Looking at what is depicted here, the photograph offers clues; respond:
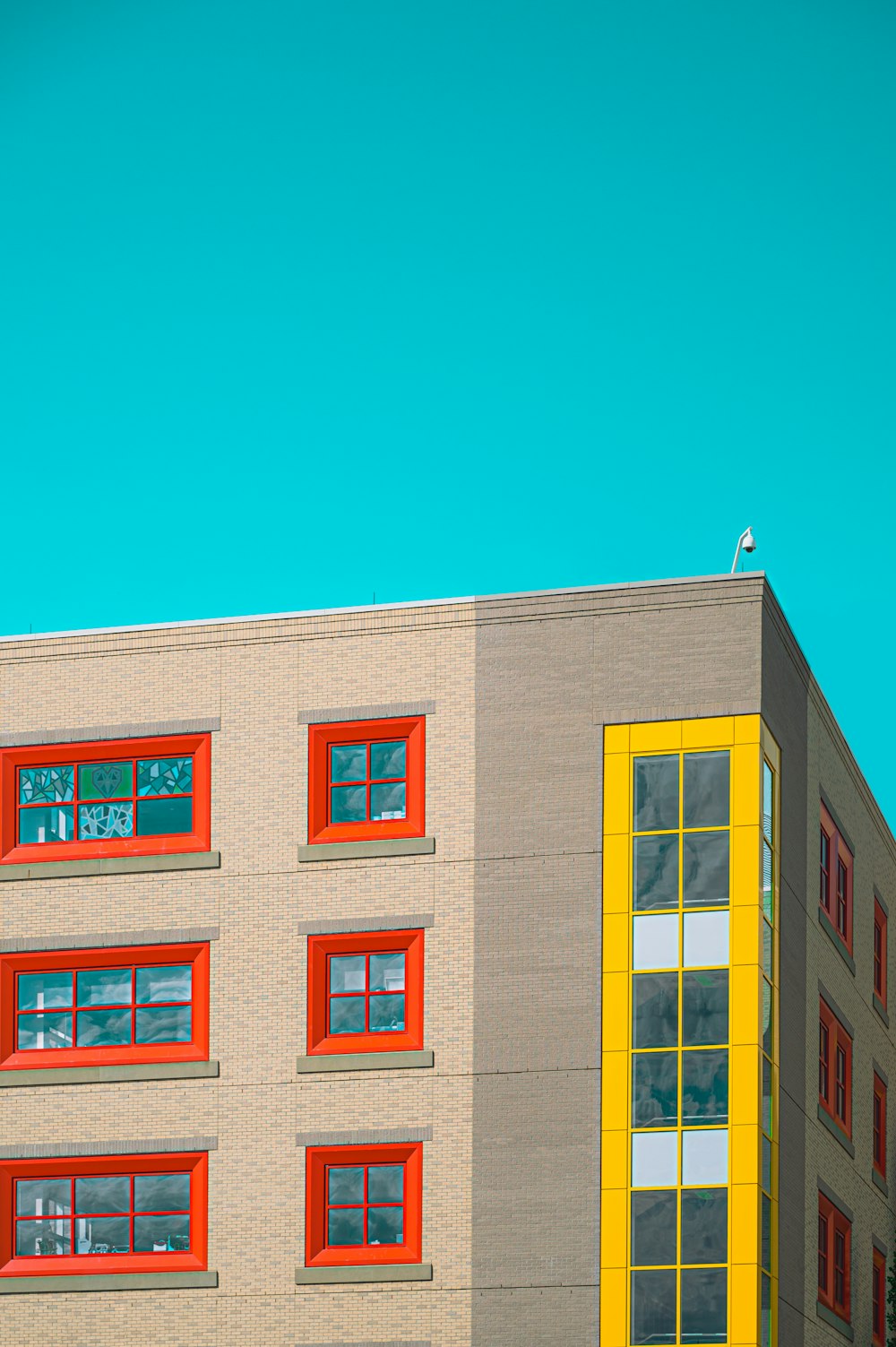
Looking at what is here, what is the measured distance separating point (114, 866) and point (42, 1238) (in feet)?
26.2

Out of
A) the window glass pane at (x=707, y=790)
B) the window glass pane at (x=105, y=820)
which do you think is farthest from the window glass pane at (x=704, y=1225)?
the window glass pane at (x=105, y=820)

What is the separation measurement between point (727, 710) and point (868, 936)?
46.3ft

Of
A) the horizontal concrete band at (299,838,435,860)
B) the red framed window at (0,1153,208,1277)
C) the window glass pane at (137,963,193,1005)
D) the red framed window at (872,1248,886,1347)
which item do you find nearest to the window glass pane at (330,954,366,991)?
the horizontal concrete band at (299,838,435,860)

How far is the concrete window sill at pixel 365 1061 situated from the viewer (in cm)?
4819

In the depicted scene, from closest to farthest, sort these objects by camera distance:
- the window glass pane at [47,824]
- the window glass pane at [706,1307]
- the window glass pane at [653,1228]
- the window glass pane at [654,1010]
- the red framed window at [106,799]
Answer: the window glass pane at [706,1307] < the window glass pane at [653,1228] < the window glass pane at [654,1010] < the red framed window at [106,799] < the window glass pane at [47,824]

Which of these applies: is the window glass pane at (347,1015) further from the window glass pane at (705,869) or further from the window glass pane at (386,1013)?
the window glass pane at (705,869)

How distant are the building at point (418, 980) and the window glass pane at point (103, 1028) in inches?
2.7

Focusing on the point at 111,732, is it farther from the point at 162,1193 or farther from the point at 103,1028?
the point at 162,1193

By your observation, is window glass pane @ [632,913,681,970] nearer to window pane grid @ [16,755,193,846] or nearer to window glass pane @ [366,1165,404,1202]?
window glass pane @ [366,1165,404,1202]

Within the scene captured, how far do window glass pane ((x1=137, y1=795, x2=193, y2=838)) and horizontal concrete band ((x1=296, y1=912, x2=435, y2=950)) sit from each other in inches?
151

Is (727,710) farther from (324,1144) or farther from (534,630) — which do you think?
(324,1144)

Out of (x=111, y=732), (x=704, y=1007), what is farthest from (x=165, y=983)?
(x=704, y=1007)

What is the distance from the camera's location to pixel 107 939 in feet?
166

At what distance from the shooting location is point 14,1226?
164 ft
